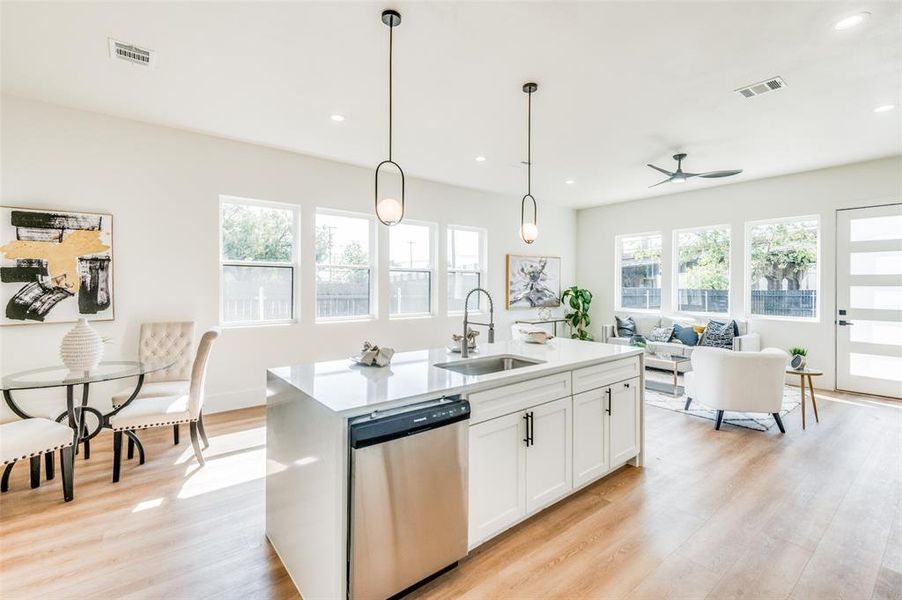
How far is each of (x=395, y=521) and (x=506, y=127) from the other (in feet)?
11.7

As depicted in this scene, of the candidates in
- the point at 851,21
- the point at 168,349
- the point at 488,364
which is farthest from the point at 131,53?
the point at 851,21

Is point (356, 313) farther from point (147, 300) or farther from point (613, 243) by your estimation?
point (613, 243)

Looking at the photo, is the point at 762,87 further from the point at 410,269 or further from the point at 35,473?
the point at 35,473

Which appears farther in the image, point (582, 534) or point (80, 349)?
point (80, 349)

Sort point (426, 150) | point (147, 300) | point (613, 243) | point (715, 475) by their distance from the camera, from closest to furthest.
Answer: point (715, 475)
point (147, 300)
point (426, 150)
point (613, 243)

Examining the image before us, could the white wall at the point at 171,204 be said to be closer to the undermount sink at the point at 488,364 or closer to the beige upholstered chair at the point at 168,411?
the beige upholstered chair at the point at 168,411

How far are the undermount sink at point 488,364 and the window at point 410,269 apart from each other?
3.01 metres

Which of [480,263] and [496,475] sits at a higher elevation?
[480,263]

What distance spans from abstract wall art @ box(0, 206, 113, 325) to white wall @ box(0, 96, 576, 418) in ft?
0.30

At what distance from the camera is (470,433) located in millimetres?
2006

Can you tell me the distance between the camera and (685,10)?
7.49 ft

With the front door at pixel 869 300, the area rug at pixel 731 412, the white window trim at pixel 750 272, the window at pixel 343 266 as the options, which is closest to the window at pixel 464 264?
the window at pixel 343 266

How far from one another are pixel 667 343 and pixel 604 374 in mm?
4297

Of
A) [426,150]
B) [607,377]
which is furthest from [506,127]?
[607,377]
